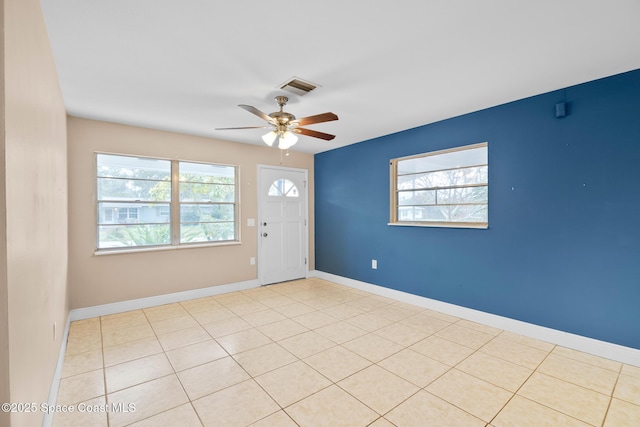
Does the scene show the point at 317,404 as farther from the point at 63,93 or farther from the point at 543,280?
the point at 63,93

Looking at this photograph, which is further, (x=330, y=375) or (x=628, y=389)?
(x=330, y=375)

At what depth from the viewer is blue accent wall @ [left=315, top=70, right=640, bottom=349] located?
2486 millimetres

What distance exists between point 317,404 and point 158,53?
9.18 feet

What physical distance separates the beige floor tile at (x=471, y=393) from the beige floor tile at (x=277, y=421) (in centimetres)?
104

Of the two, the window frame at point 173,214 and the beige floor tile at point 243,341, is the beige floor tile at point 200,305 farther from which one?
the beige floor tile at point 243,341

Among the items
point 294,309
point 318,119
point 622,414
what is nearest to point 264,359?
point 294,309

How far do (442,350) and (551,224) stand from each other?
1.66 metres

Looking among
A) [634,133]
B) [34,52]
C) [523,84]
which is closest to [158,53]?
[34,52]

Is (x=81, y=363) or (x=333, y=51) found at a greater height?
(x=333, y=51)

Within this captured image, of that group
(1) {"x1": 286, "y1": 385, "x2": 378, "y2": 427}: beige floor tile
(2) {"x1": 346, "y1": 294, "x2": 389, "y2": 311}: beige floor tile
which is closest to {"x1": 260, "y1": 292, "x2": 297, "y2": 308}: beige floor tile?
(2) {"x1": 346, "y1": 294, "x2": 389, "y2": 311}: beige floor tile

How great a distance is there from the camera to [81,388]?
215 centimetres

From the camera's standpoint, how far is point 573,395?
2059mm

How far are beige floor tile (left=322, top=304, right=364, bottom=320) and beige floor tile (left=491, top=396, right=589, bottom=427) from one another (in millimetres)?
1890

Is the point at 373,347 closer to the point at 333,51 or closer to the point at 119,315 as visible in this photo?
the point at 333,51
